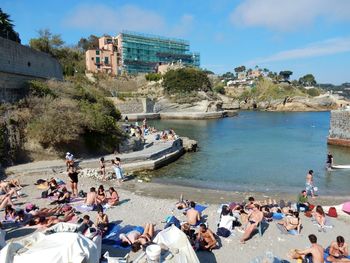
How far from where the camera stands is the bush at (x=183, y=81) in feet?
250

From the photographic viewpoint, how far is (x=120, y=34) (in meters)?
96.5

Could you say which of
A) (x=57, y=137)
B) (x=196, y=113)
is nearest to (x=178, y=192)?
(x=57, y=137)

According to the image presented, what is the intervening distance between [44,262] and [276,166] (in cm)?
1950

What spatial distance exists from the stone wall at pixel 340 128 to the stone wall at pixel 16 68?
26.1 meters

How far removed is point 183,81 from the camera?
76.5 meters

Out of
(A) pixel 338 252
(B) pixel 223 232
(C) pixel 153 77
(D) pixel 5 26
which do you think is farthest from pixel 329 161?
(C) pixel 153 77

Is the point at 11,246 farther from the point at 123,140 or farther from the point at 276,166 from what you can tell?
the point at 276,166

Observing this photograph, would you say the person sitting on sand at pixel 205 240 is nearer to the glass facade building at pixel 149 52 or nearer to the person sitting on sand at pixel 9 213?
the person sitting on sand at pixel 9 213

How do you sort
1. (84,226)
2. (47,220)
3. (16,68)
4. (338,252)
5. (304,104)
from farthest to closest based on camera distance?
(304,104) → (16,68) → (47,220) → (84,226) → (338,252)

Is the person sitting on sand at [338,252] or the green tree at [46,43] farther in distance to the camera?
the green tree at [46,43]

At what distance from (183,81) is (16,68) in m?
55.4

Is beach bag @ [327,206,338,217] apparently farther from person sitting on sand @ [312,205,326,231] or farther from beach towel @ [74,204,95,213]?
beach towel @ [74,204,95,213]

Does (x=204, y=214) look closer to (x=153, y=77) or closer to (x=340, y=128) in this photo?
(x=340, y=128)

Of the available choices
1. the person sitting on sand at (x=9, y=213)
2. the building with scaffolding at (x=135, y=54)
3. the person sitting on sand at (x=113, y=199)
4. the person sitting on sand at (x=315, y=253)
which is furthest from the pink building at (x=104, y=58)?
the person sitting on sand at (x=315, y=253)
